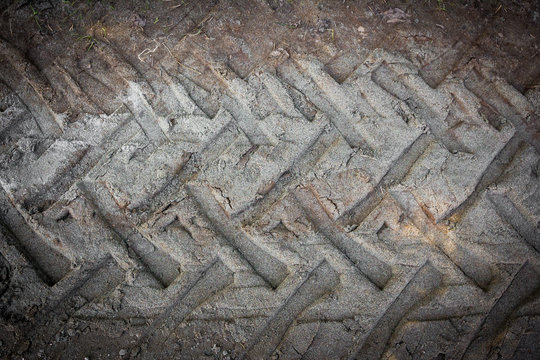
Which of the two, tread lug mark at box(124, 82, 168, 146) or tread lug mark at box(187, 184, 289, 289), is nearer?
tread lug mark at box(187, 184, 289, 289)

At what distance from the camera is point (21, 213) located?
2.39 metres

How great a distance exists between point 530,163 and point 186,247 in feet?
6.30

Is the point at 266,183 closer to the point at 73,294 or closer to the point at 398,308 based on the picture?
→ the point at 398,308

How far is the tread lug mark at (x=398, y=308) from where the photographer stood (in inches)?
88.3

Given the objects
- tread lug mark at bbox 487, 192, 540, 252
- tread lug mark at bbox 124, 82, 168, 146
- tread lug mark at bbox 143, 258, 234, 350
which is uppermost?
tread lug mark at bbox 124, 82, 168, 146

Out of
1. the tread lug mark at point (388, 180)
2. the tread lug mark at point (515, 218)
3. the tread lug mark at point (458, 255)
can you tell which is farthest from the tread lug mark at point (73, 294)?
the tread lug mark at point (515, 218)

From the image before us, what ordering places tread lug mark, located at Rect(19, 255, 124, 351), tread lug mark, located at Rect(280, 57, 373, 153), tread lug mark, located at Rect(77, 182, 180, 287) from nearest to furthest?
tread lug mark, located at Rect(19, 255, 124, 351) → tread lug mark, located at Rect(77, 182, 180, 287) → tread lug mark, located at Rect(280, 57, 373, 153)

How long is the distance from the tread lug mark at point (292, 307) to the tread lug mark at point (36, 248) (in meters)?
1.05

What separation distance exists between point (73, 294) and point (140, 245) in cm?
40

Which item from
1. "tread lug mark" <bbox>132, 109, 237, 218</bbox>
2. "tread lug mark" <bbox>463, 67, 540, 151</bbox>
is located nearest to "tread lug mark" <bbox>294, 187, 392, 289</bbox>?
"tread lug mark" <bbox>132, 109, 237, 218</bbox>

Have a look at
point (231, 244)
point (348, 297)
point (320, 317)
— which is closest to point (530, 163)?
point (348, 297)

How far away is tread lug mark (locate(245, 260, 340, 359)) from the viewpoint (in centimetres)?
223

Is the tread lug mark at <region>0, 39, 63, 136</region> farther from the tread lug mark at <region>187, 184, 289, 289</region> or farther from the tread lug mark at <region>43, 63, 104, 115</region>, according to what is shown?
the tread lug mark at <region>187, 184, 289, 289</region>

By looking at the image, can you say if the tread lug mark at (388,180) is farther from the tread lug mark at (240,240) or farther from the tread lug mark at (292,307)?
the tread lug mark at (240,240)
